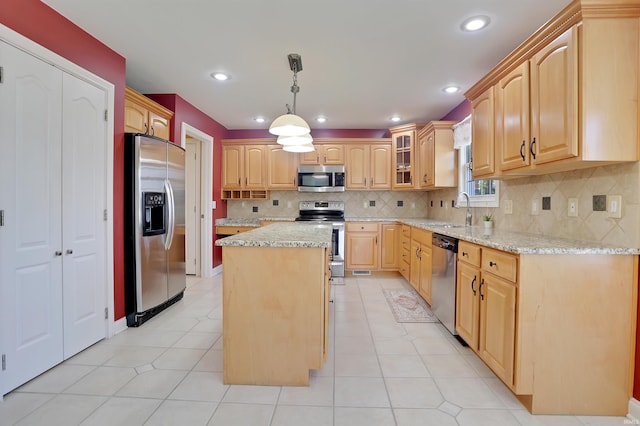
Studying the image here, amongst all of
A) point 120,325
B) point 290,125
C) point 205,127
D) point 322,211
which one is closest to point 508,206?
point 290,125

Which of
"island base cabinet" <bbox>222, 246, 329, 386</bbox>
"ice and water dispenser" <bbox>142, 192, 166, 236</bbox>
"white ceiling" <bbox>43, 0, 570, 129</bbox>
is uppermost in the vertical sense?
"white ceiling" <bbox>43, 0, 570, 129</bbox>

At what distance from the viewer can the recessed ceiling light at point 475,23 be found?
81.3 inches

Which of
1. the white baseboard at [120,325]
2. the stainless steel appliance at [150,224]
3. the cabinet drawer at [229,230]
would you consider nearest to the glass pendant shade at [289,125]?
the stainless steel appliance at [150,224]

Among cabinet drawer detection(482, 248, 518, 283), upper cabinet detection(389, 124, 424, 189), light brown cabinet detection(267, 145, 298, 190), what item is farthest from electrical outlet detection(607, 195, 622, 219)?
light brown cabinet detection(267, 145, 298, 190)

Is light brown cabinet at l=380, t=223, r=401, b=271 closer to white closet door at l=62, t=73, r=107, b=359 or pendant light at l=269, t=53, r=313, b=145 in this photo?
pendant light at l=269, t=53, r=313, b=145

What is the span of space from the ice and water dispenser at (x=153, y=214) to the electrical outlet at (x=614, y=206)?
3379 millimetres

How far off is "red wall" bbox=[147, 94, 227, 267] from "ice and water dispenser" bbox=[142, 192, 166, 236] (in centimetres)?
103

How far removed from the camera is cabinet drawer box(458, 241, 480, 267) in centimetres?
210

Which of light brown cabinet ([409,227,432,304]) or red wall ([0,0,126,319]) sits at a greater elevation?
red wall ([0,0,126,319])

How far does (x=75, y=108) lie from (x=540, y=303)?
3252mm

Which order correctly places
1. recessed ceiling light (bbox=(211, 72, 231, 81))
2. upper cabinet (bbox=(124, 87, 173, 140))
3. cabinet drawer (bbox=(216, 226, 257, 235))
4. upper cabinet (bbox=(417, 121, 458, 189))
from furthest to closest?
1. cabinet drawer (bbox=(216, 226, 257, 235))
2. upper cabinet (bbox=(417, 121, 458, 189))
3. recessed ceiling light (bbox=(211, 72, 231, 81))
4. upper cabinet (bbox=(124, 87, 173, 140))

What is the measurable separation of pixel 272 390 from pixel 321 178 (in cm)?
350

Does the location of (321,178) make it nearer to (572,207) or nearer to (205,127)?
(205,127)

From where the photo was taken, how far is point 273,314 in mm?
1855
